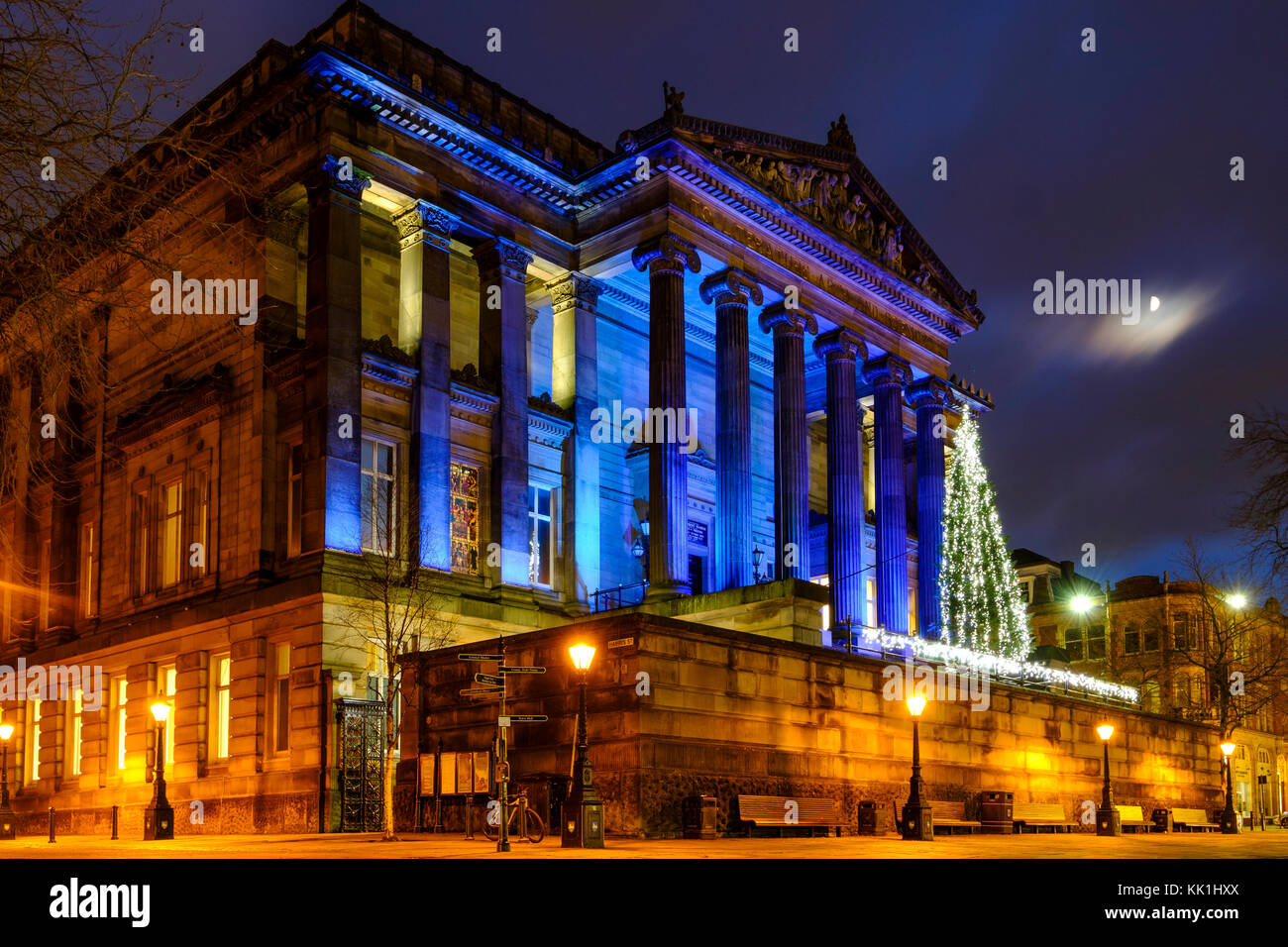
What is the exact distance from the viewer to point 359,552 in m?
38.0

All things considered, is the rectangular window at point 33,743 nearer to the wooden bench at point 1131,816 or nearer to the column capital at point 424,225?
the column capital at point 424,225

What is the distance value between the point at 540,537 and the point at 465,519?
4126 millimetres

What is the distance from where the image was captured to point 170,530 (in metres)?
44.6

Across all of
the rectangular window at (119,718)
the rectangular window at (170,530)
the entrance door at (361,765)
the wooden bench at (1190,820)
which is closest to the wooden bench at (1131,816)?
the wooden bench at (1190,820)

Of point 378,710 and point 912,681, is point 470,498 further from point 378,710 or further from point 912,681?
point 912,681

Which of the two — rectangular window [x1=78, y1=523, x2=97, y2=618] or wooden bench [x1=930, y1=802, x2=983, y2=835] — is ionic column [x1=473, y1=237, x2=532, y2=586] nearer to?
wooden bench [x1=930, y1=802, x2=983, y2=835]

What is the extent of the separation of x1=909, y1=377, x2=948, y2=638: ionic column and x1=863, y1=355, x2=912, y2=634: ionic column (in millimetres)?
1810

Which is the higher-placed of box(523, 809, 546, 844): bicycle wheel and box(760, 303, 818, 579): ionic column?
box(760, 303, 818, 579): ionic column

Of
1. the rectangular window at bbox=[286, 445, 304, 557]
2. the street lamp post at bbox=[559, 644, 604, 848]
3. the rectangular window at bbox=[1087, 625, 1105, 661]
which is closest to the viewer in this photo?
the street lamp post at bbox=[559, 644, 604, 848]

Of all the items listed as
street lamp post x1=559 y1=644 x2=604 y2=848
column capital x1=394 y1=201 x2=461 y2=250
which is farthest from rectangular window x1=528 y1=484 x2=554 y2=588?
street lamp post x1=559 y1=644 x2=604 y2=848

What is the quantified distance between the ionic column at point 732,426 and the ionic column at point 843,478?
6194 mm

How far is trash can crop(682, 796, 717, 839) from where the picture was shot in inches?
1097
